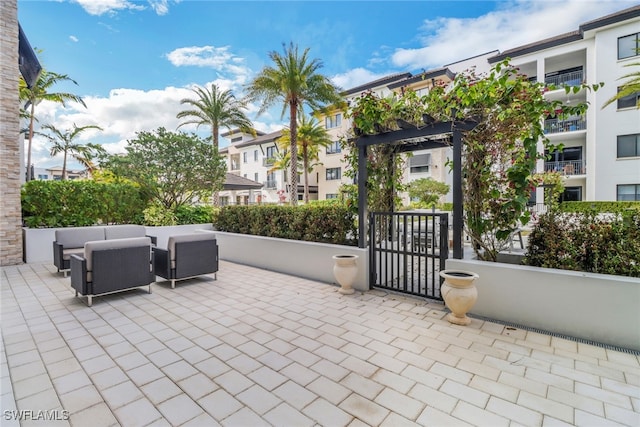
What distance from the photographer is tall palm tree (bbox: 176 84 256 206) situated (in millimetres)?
16266

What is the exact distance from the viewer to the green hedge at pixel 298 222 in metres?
5.76

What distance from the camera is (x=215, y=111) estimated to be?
16266mm

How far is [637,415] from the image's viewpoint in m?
2.13

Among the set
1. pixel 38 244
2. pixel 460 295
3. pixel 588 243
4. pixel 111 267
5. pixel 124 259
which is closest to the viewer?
pixel 588 243

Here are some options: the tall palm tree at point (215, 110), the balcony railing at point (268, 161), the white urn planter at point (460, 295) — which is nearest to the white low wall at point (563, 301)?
the white urn planter at point (460, 295)

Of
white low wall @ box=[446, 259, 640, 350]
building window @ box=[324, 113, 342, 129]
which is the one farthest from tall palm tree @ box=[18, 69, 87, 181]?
building window @ box=[324, 113, 342, 129]

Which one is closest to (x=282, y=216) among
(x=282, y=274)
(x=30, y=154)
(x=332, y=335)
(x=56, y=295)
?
(x=282, y=274)

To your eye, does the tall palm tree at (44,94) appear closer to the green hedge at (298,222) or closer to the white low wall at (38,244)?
the white low wall at (38,244)

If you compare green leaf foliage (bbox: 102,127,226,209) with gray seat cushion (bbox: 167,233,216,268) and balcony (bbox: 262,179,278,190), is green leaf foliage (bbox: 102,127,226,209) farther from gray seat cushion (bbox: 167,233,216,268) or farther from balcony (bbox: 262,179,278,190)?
balcony (bbox: 262,179,278,190)

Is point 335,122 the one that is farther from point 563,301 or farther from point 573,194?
point 563,301

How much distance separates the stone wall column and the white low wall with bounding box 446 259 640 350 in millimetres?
10190

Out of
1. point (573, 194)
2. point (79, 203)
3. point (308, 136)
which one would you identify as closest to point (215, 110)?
point (308, 136)

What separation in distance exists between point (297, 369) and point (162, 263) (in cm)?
399

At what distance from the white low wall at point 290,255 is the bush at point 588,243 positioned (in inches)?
101
